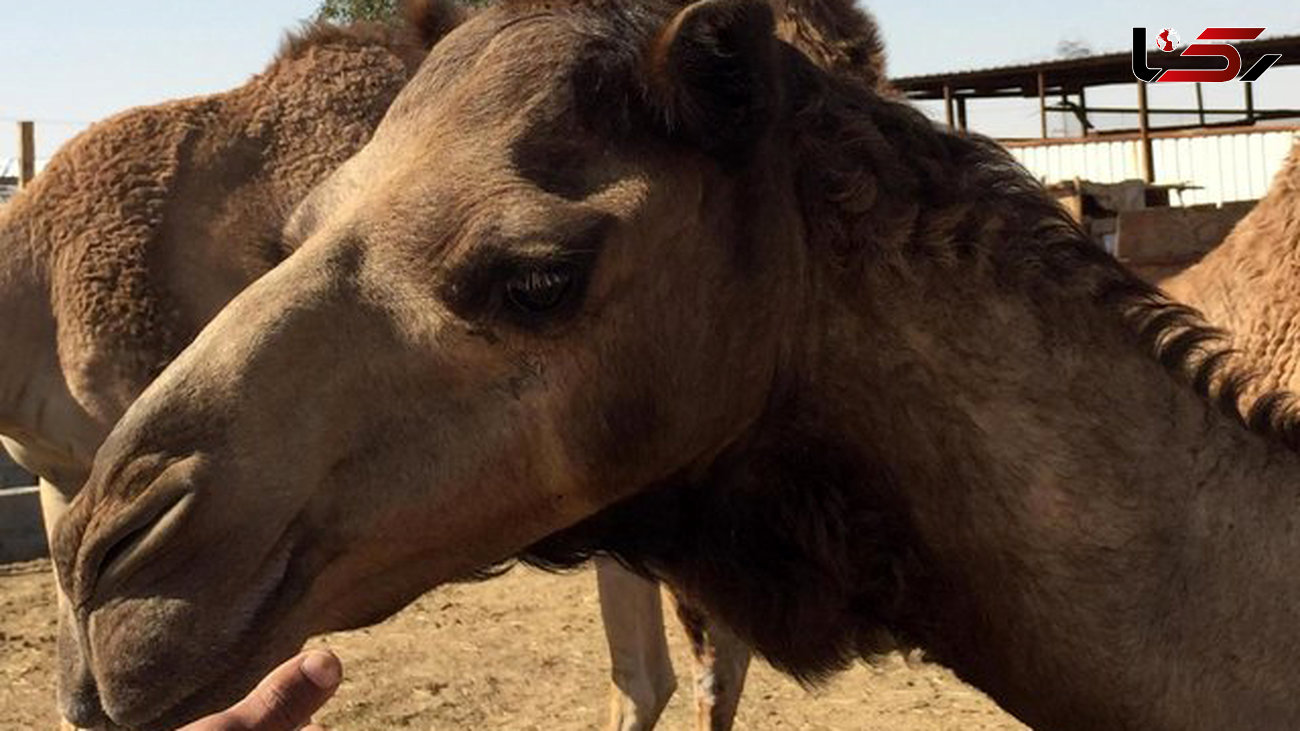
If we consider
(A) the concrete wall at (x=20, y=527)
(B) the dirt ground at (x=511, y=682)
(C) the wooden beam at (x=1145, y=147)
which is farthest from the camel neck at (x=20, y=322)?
(C) the wooden beam at (x=1145, y=147)

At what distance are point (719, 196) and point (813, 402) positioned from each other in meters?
0.29

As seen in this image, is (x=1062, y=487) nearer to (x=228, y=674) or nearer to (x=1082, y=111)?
(x=228, y=674)

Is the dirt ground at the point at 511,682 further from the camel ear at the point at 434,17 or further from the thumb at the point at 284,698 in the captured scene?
the thumb at the point at 284,698

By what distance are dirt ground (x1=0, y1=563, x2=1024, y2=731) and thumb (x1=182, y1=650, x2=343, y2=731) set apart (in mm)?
3925

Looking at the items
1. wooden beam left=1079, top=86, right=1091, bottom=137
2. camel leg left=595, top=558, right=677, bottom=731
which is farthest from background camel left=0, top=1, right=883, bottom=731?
wooden beam left=1079, top=86, right=1091, bottom=137

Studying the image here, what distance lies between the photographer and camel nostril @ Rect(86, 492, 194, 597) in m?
1.69

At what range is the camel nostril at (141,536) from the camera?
1691 mm

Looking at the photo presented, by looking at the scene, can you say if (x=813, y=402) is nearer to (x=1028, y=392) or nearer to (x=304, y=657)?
(x=1028, y=392)

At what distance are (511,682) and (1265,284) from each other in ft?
13.5

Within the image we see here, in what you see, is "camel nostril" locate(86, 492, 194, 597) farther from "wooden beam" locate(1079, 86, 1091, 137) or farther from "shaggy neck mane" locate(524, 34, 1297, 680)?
"wooden beam" locate(1079, 86, 1091, 137)

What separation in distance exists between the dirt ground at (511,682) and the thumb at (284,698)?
12.9 feet

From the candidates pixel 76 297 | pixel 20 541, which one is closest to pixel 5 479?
pixel 20 541

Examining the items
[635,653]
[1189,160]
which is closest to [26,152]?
[635,653]

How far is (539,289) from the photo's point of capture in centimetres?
185
